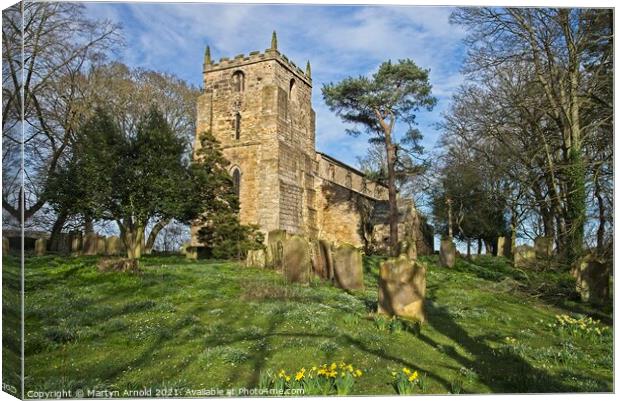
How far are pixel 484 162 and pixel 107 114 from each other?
26.8ft

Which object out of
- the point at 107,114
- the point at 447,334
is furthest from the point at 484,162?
the point at 107,114

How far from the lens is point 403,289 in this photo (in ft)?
21.5

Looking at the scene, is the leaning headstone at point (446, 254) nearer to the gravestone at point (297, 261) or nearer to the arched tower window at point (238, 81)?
the gravestone at point (297, 261)

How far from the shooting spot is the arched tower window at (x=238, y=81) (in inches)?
711

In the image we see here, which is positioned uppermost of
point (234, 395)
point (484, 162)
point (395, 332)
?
point (484, 162)

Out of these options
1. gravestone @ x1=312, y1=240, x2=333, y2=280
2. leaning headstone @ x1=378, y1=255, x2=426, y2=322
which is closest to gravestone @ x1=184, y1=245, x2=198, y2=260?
gravestone @ x1=312, y1=240, x2=333, y2=280

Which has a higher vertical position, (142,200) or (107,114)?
(107,114)

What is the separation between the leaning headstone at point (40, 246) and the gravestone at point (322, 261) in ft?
16.8

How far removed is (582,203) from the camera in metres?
6.32

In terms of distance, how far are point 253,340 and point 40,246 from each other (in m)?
2.59

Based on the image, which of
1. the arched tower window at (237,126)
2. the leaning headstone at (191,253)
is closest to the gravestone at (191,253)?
the leaning headstone at (191,253)

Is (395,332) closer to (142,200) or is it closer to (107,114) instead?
(142,200)

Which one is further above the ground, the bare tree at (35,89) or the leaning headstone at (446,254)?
the bare tree at (35,89)

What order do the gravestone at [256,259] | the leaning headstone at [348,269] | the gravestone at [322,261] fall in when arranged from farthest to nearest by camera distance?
1. the gravestone at [256,259]
2. the gravestone at [322,261]
3. the leaning headstone at [348,269]
